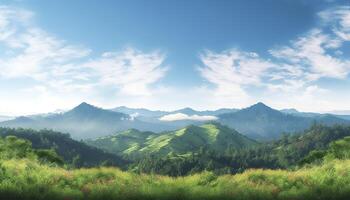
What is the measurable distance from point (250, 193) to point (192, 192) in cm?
218

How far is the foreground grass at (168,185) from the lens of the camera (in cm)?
→ 1542

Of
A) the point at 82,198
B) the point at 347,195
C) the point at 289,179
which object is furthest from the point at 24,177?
the point at 347,195

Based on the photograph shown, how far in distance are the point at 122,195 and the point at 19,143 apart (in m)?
22.6

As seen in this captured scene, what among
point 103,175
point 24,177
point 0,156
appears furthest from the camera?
point 0,156

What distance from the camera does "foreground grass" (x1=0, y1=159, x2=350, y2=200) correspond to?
15.4 metres

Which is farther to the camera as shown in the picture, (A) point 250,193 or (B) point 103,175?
(B) point 103,175

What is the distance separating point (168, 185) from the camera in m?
17.1

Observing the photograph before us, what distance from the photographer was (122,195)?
50.3ft

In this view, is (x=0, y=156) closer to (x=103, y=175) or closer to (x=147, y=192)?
(x=103, y=175)

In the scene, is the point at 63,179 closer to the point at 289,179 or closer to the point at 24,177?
the point at 24,177

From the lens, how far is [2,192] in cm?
1498

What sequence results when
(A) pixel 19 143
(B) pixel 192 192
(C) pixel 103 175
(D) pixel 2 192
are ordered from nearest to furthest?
(D) pixel 2 192
(B) pixel 192 192
(C) pixel 103 175
(A) pixel 19 143

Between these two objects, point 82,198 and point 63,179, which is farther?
point 63,179

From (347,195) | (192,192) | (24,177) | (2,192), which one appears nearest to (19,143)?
(24,177)
